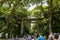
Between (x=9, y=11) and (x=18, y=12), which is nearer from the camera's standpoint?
(x=9, y=11)

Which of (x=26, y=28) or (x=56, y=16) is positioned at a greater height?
(x=56, y=16)

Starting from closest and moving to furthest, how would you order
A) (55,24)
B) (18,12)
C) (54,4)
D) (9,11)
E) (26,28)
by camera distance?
(9,11)
(18,12)
(54,4)
(55,24)
(26,28)

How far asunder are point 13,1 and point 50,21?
8.58m

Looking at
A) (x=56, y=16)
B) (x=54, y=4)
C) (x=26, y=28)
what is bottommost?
(x=26, y=28)

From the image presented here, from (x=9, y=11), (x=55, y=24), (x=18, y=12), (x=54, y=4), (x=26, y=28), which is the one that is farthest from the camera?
(x=26, y=28)

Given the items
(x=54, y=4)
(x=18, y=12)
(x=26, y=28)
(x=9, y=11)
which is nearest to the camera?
(x=9, y=11)

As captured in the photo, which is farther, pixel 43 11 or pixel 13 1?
pixel 43 11

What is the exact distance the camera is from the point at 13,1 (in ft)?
97.2

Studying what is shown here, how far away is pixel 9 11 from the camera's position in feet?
96.2

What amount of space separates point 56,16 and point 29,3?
8.33m

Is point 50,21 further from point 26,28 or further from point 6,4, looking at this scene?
point 26,28

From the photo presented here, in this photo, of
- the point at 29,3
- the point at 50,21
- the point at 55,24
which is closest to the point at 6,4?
the point at 29,3

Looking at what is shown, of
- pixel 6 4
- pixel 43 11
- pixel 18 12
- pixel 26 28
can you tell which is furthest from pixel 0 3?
pixel 26 28

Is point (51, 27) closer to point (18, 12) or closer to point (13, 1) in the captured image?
point (18, 12)
